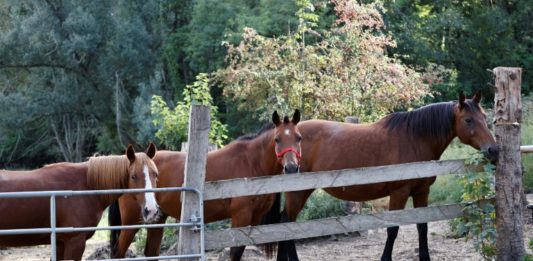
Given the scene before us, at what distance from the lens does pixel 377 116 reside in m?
14.2

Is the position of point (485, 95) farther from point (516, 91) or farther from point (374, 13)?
point (516, 91)

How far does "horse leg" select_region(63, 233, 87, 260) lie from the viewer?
710 cm

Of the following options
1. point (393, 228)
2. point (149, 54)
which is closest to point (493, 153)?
point (393, 228)

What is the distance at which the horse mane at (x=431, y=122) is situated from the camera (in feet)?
27.3

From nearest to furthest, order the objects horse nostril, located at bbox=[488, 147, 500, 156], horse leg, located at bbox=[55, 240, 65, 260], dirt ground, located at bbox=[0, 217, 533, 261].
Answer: horse leg, located at bbox=[55, 240, 65, 260], horse nostril, located at bbox=[488, 147, 500, 156], dirt ground, located at bbox=[0, 217, 533, 261]

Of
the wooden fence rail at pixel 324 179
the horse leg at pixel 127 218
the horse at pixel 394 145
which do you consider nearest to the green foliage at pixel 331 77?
the horse at pixel 394 145

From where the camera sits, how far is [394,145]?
8.62 meters

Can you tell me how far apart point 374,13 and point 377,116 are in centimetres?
290

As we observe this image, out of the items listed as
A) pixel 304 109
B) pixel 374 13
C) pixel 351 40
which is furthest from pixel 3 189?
pixel 374 13

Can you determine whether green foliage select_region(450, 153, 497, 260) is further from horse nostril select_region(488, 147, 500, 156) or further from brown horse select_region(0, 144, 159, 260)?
brown horse select_region(0, 144, 159, 260)

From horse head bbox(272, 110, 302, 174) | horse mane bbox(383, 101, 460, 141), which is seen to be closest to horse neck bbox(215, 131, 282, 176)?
horse head bbox(272, 110, 302, 174)

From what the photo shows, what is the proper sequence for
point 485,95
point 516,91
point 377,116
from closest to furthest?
1. point 516,91
2. point 377,116
3. point 485,95

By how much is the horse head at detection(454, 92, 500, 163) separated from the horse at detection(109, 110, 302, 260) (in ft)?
5.47

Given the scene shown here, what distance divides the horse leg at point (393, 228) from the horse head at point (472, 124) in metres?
0.86
